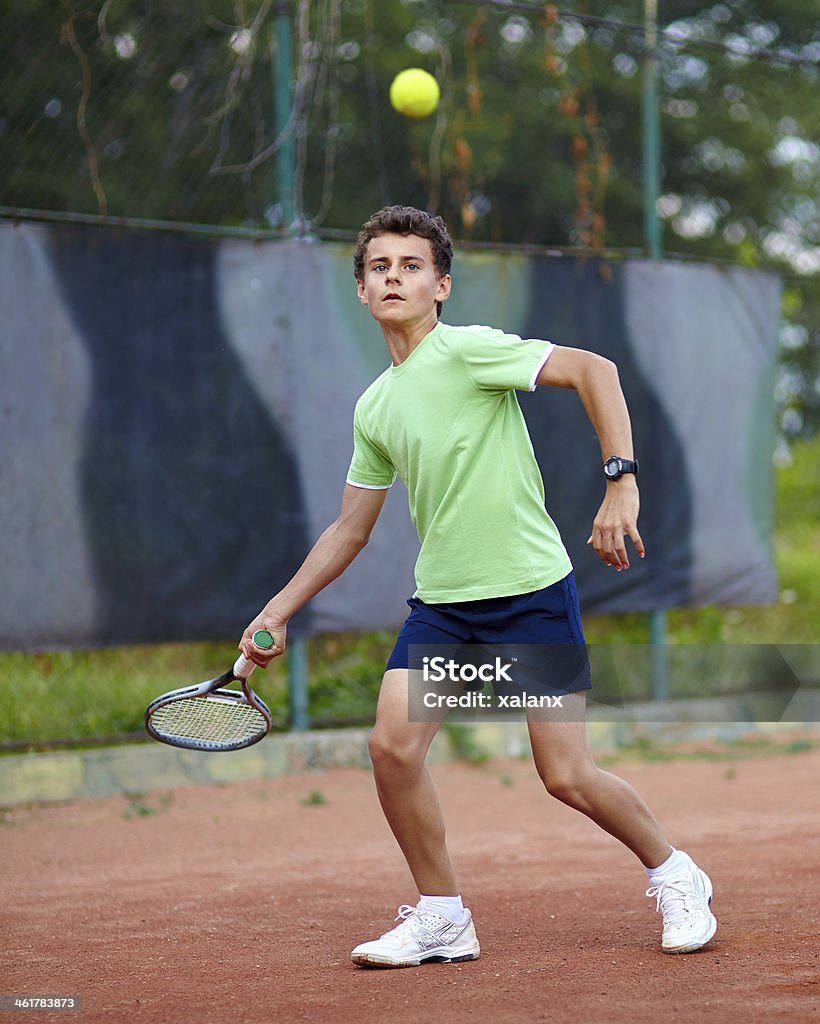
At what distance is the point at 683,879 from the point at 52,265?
12.8 feet

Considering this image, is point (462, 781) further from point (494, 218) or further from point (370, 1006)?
point (494, 218)

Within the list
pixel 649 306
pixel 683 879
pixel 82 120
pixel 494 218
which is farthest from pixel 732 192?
pixel 683 879

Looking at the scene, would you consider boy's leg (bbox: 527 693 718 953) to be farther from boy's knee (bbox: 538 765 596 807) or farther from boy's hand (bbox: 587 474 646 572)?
boy's hand (bbox: 587 474 646 572)

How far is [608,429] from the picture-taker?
312cm

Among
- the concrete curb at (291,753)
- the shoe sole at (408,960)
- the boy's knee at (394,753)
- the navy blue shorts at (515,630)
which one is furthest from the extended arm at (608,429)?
the concrete curb at (291,753)

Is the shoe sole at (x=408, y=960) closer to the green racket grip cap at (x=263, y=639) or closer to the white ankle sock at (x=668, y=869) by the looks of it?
the white ankle sock at (x=668, y=869)

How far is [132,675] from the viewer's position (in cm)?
662

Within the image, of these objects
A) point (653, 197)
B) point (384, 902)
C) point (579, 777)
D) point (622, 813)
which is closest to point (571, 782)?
point (579, 777)

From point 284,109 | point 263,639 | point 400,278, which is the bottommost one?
point 263,639

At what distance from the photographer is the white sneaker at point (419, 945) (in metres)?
3.35

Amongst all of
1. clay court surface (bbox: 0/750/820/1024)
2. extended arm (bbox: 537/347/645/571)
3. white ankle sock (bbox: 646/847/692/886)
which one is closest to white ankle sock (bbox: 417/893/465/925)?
clay court surface (bbox: 0/750/820/1024)

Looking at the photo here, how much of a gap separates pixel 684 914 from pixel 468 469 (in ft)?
3.94

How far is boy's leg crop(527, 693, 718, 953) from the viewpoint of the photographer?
3.28 meters

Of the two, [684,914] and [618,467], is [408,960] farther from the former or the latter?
[618,467]
